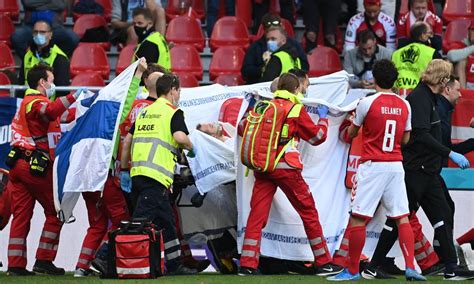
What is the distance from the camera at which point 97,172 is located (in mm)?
13789

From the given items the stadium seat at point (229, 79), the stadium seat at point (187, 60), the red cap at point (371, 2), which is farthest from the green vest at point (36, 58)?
the red cap at point (371, 2)

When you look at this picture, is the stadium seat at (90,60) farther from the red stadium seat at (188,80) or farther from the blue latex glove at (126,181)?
the blue latex glove at (126,181)

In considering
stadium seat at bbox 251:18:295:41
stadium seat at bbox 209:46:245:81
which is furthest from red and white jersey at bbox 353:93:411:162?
stadium seat at bbox 251:18:295:41

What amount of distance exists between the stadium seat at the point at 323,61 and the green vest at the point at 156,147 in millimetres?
5860

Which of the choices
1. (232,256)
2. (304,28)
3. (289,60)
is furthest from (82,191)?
(304,28)

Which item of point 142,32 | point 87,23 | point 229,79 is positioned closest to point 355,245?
point 229,79

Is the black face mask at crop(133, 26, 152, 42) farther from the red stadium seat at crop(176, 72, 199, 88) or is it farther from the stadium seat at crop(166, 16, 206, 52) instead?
the stadium seat at crop(166, 16, 206, 52)

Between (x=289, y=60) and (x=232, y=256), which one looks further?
(x=289, y=60)

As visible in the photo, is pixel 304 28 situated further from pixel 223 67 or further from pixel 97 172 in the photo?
pixel 97 172

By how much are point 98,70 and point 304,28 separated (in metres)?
2.96

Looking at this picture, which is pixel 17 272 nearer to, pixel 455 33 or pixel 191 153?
pixel 191 153

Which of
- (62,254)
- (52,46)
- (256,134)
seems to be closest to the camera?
(256,134)

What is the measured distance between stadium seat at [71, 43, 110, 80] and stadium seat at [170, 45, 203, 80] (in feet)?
3.04

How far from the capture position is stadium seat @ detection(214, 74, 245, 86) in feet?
61.1
